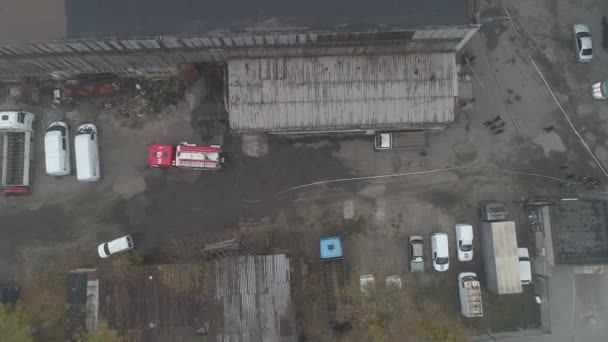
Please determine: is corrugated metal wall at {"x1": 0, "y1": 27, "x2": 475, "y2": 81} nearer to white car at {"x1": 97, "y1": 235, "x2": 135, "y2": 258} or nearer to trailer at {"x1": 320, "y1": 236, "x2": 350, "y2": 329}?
white car at {"x1": 97, "y1": 235, "x2": 135, "y2": 258}

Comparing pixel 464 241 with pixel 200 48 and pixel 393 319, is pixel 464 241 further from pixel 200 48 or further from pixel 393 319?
pixel 200 48

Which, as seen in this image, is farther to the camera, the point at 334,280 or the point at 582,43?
the point at 582,43

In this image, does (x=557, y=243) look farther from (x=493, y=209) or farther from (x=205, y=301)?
(x=205, y=301)

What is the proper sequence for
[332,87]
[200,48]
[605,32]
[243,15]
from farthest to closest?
1. [605,32]
2. [332,87]
3. [200,48]
4. [243,15]

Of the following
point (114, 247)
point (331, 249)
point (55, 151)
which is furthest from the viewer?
point (55, 151)

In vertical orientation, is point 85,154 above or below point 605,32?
below

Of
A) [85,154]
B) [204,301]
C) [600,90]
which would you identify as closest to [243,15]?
[85,154]
